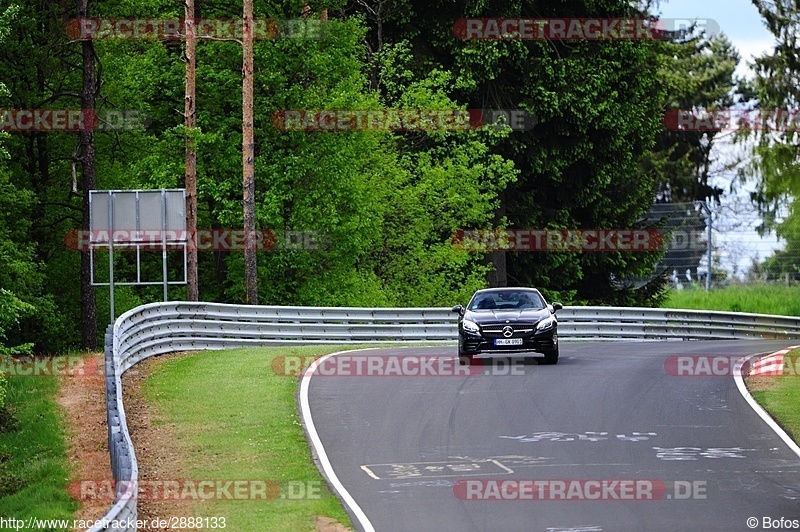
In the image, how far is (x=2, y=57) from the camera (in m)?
41.0

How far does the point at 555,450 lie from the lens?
60.7 feet

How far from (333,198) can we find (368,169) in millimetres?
3779

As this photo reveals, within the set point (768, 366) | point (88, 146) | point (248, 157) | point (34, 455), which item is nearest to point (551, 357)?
point (768, 366)

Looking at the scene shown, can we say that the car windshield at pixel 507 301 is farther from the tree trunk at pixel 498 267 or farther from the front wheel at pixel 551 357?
the tree trunk at pixel 498 267

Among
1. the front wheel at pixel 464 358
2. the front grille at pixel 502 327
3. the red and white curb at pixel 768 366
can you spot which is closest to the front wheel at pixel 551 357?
the front grille at pixel 502 327

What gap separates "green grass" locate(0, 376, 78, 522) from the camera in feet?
58.0

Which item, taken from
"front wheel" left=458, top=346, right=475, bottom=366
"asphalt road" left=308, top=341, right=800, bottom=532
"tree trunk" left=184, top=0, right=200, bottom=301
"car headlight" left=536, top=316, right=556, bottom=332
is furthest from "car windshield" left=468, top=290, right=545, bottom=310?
"tree trunk" left=184, top=0, right=200, bottom=301

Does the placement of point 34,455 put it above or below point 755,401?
below

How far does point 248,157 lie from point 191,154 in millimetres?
1751

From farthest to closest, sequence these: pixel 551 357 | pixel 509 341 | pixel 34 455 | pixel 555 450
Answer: pixel 551 357 < pixel 509 341 < pixel 34 455 < pixel 555 450

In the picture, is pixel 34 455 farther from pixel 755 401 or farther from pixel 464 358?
pixel 755 401

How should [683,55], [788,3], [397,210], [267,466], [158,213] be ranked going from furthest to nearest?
1. [683,55]
2. [397,210]
3. [158,213]
4. [267,466]
5. [788,3]

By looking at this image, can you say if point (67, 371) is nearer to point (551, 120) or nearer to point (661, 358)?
point (661, 358)

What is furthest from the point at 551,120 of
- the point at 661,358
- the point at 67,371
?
the point at 67,371
